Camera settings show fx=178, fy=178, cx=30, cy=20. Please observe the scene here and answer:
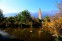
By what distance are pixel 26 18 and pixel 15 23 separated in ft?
14.2

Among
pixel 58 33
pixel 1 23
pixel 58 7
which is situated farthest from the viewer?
pixel 1 23

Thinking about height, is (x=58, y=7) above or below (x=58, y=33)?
above

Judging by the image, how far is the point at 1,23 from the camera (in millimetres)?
40656

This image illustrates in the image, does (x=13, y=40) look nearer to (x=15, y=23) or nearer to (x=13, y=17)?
(x=15, y=23)

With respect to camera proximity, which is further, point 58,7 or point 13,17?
point 13,17

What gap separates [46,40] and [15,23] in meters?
21.4

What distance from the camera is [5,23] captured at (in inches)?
1614

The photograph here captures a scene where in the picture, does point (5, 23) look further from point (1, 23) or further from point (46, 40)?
point (46, 40)

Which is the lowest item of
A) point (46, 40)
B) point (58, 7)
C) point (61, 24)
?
point (46, 40)

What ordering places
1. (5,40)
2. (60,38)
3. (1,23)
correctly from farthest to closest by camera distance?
(1,23)
(5,40)
(60,38)

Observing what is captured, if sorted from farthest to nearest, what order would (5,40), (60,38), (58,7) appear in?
1. (5,40)
2. (60,38)
3. (58,7)

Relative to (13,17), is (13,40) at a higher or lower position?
lower

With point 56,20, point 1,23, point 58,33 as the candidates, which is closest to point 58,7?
point 56,20

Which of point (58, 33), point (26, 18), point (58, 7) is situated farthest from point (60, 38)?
point (26, 18)
